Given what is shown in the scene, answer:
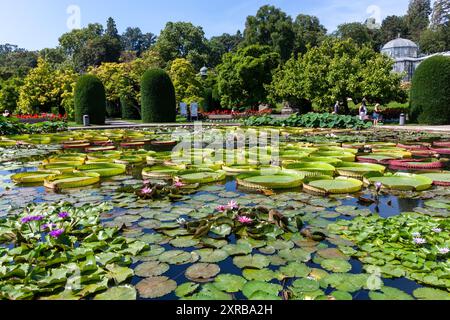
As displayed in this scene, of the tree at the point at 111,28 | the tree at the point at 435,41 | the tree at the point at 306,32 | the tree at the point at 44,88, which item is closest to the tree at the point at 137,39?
the tree at the point at 111,28

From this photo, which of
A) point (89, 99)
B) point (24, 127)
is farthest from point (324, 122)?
point (89, 99)

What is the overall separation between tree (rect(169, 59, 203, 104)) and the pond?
62.8 feet

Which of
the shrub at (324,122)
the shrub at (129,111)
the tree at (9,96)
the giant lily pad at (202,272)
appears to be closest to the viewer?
the giant lily pad at (202,272)

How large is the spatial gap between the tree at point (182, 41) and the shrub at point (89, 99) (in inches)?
1020

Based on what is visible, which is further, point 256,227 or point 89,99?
point 89,99

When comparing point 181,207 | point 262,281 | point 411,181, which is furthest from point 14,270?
point 411,181

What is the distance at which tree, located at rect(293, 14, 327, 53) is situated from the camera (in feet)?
148

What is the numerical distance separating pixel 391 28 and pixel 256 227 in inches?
2877

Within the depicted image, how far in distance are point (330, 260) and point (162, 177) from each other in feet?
12.3

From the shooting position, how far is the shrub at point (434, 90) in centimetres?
1691

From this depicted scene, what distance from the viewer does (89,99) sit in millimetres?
20484

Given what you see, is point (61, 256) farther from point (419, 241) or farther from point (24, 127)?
point (24, 127)

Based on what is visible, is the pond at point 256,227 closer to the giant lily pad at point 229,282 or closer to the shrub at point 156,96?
the giant lily pad at point 229,282

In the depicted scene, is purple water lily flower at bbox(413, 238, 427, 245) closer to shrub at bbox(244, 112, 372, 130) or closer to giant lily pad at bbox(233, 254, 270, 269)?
giant lily pad at bbox(233, 254, 270, 269)
